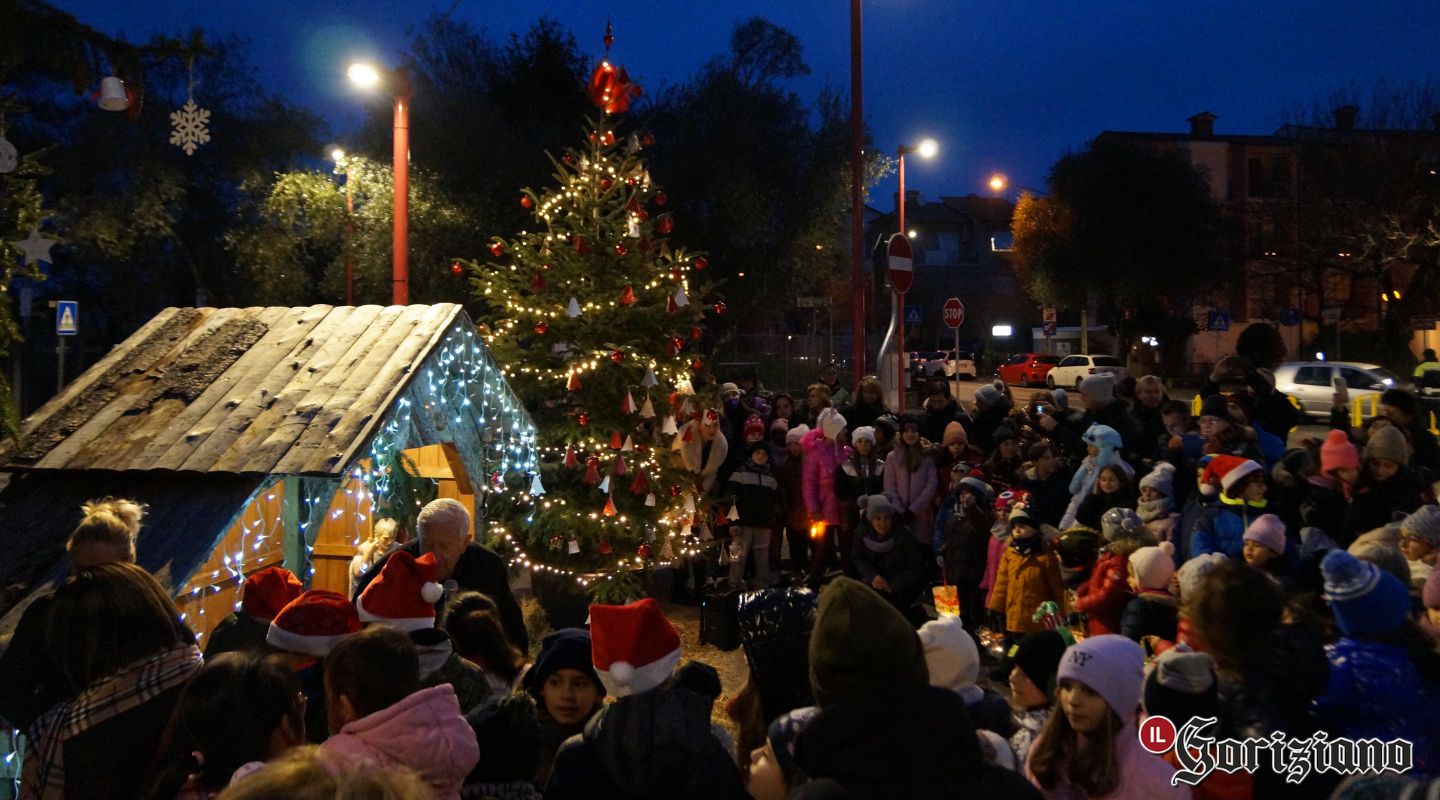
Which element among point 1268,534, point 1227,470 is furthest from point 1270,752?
point 1227,470

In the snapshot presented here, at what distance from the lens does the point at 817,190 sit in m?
25.2

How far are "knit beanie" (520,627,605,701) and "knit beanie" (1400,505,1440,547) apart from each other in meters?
4.32

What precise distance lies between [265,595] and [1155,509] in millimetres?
5607

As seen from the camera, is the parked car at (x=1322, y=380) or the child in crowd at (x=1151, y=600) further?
the parked car at (x=1322, y=380)

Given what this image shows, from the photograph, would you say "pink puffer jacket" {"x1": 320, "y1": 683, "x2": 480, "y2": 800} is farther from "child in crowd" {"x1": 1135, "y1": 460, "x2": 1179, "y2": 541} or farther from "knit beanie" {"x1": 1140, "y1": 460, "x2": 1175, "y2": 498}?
"knit beanie" {"x1": 1140, "y1": 460, "x2": 1175, "y2": 498}

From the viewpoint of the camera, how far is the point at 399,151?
34.5 ft

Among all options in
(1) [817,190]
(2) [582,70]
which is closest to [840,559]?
(1) [817,190]

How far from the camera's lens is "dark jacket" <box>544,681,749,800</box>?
301 centimetres

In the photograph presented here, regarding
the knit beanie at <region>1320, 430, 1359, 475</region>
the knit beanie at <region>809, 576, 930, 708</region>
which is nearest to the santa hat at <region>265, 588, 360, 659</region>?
the knit beanie at <region>809, 576, 930, 708</region>

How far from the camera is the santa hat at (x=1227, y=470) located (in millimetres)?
6441

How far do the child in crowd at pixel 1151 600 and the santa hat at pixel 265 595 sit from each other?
159 inches

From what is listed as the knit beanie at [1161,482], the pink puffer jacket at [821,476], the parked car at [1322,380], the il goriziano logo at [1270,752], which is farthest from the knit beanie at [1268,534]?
the parked car at [1322,380]

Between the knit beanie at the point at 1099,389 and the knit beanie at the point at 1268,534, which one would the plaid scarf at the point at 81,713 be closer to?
the knit beanie at the point at 1268,534

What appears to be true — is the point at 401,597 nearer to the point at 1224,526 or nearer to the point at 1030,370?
the point at 1224,526
